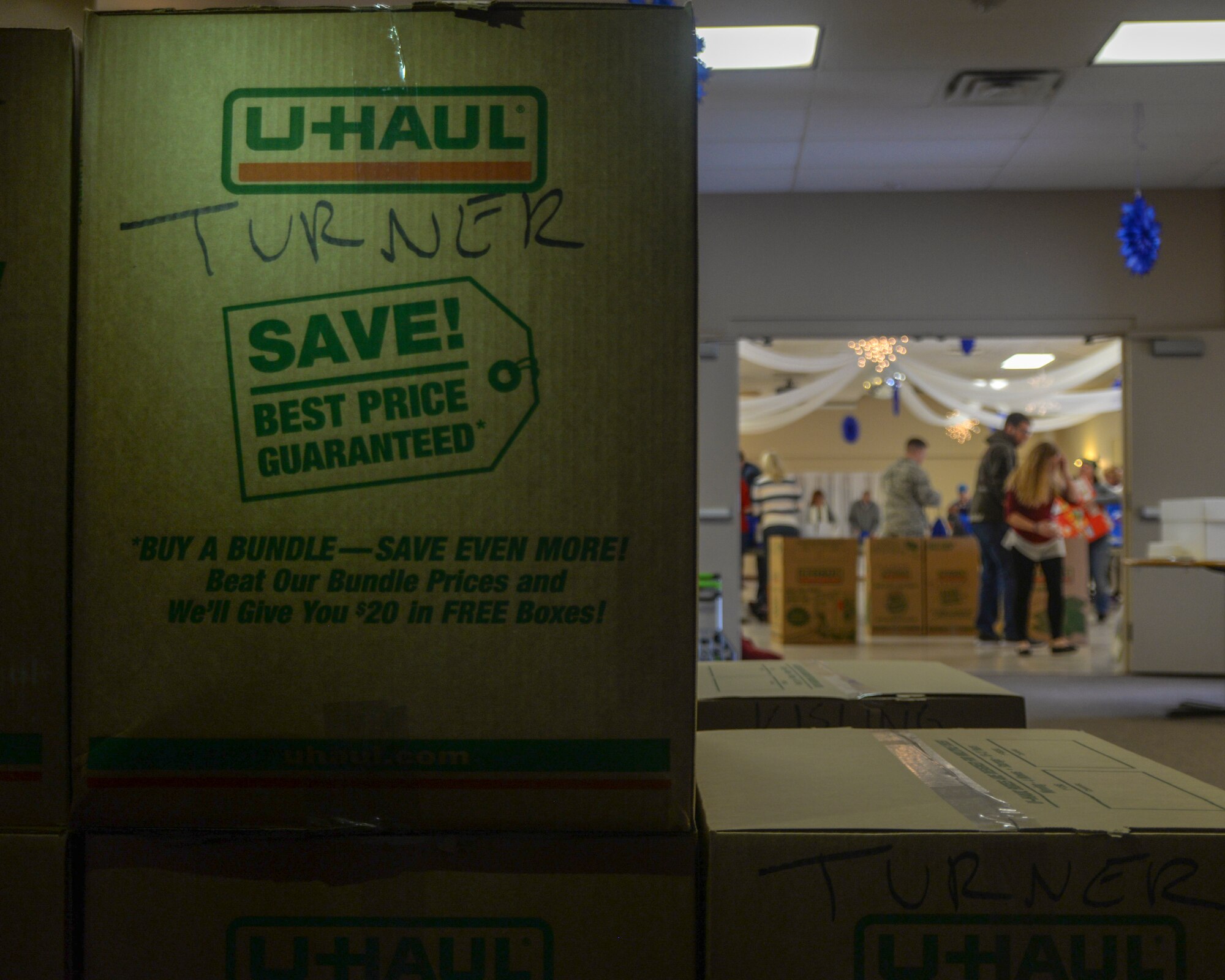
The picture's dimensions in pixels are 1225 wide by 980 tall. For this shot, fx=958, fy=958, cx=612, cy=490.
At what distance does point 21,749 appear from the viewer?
671 millimetres

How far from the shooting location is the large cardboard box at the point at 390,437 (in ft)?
2.19

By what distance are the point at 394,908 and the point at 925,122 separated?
440 centimetres

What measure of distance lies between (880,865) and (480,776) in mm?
282

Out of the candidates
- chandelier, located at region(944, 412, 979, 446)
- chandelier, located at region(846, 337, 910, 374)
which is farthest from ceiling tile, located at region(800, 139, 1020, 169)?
chandelier, located at region(944, 412, 979, 446)

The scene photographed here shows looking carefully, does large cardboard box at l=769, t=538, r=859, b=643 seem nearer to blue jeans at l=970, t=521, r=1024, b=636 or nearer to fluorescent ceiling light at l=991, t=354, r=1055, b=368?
blue jeans at l=970, t=521, r=1024, b=636

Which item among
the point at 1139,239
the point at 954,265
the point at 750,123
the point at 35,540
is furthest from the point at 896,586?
the point at 35,540

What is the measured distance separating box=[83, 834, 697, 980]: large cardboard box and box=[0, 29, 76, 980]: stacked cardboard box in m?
0.04

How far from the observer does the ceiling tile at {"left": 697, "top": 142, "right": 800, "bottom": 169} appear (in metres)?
4.58

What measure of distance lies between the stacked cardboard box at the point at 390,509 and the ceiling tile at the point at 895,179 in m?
4.58

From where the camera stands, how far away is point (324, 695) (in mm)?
669

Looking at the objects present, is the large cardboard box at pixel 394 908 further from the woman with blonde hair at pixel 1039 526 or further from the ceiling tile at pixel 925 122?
the woman with blonde hair at pixel 1039 526

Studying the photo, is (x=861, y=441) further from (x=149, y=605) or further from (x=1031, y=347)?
(x=149, y=605)

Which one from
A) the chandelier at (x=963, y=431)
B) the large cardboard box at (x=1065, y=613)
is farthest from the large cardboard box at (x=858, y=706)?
the chandelier at (x=963, y=431)

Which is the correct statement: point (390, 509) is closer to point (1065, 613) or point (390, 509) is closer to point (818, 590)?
point (818, 590)
